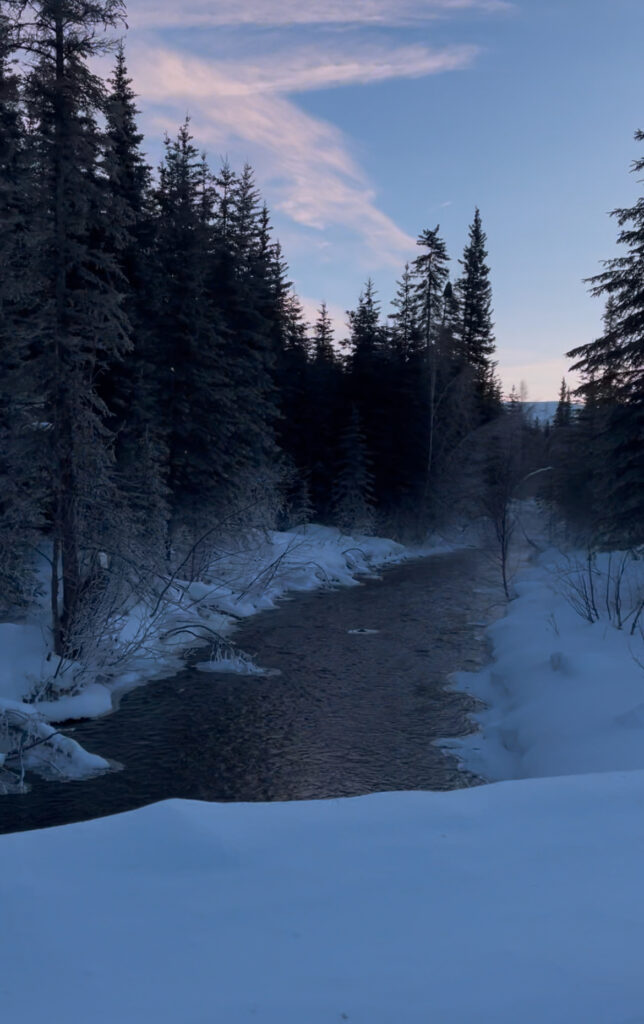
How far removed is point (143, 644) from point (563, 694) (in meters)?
8.82

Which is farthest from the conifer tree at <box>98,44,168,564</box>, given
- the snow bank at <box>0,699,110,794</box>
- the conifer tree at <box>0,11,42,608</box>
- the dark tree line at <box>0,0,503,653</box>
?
the snow bank at <box>0,699,110,794</box>

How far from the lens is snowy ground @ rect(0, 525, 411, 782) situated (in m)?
10.0

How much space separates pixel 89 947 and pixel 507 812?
8.88 ft

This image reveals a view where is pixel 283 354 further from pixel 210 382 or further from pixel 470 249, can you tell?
pixel 470 249

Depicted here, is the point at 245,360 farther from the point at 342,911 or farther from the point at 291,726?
the point at 342,911

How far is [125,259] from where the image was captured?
817 inches

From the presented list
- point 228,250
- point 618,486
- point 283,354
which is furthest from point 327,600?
point 283,354

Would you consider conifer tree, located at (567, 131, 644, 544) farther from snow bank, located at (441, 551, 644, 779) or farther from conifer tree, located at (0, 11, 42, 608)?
conifer tree, located at (0, 11, 42, 608)

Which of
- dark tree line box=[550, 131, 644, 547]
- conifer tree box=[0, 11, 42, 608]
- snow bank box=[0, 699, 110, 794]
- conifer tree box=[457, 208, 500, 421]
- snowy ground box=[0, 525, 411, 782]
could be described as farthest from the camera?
conifer tree box=[457, 208, 500, 421]

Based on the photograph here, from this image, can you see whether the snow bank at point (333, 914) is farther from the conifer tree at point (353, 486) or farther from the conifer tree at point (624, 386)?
the conifer tree at point (353, 486)

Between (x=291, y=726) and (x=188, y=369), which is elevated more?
(x=188, y=369)

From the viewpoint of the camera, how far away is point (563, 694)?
425 inches

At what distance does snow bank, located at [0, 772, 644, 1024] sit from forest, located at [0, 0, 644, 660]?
9.29 meters

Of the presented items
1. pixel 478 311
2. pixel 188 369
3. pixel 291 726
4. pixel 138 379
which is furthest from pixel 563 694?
pixel 478 311
